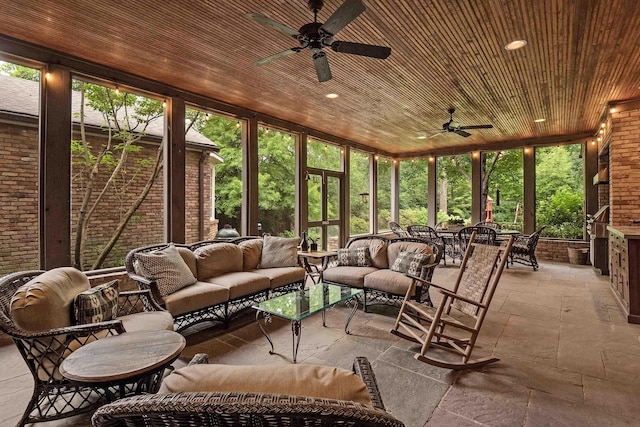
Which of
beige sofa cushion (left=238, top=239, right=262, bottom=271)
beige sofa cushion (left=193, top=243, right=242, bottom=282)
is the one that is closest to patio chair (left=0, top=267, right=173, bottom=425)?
beige sofa cushion (left=193, top=243, right=242, bottom=282)

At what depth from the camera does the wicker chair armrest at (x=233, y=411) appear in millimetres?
664

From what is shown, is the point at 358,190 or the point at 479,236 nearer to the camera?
the point at 479,236

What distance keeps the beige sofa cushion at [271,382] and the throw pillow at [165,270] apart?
2.63 metres

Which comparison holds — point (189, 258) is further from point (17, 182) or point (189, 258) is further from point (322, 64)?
point (17, 182)

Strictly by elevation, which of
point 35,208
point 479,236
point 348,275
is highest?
point 35,208

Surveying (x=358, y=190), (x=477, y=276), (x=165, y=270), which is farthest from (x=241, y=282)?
(x=358, y=190)

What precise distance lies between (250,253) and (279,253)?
0.41 meters

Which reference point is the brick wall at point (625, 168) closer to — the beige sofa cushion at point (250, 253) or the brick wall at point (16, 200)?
the beige sofa cushion at point (250, 253)

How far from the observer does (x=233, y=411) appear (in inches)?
26.1

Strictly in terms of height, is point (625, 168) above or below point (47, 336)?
above

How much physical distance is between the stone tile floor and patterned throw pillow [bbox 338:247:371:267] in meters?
0.66

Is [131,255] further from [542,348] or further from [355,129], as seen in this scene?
[355,129]

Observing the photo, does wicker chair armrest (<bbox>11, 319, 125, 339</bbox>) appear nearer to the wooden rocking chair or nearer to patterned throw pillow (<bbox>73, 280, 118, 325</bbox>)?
patterned throw pillow (<bbox>73, 280, 118, 325</bbox>)

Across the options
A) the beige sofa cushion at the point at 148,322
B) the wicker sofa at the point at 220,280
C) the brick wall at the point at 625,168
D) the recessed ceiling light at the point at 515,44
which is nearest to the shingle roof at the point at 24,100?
the wicker sofa at the point at 220,280
